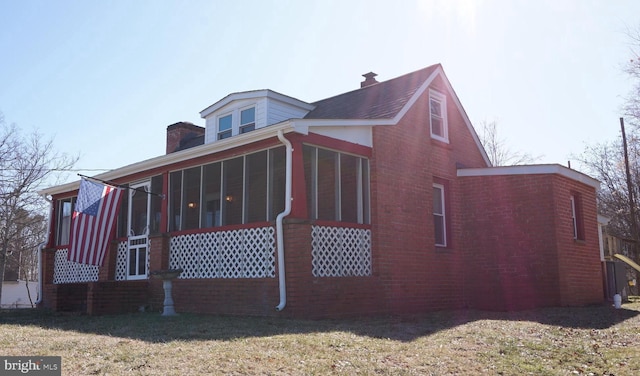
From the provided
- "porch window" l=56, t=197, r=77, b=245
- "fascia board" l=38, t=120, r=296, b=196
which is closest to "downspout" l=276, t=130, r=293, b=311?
"fascia board" l=38, t=120, r=296, b=196

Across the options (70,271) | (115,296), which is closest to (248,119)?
(115,296)

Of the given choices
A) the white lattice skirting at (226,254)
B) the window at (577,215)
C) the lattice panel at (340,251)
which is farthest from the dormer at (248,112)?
the window at (577,215)

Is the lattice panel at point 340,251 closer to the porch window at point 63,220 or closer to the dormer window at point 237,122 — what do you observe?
the dormer window at point 237,122

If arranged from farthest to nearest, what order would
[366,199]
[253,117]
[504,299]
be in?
[253,117] < [504,299] < [366,199]

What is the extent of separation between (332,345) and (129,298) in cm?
744

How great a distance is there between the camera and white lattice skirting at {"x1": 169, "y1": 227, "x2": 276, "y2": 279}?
37.8 ft

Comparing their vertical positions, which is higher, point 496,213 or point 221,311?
point 496,213

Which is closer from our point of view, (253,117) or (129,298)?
(129,298)

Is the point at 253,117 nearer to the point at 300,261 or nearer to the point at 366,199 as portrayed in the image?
the point at 366,199

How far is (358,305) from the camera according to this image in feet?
38.5

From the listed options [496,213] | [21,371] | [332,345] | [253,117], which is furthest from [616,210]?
[21,371]

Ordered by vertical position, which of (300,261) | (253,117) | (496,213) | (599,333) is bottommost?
(599,333)

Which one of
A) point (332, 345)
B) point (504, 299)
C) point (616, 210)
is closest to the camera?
point (332, 345)

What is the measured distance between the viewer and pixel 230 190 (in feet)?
58.4
